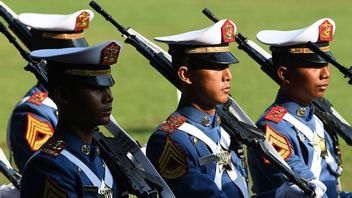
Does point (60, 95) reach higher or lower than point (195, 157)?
higher

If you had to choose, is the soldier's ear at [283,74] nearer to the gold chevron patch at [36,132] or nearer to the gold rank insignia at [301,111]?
the gold rank insignia at [301,111]

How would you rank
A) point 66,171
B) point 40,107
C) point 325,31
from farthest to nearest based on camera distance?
point 40,107, point 325,31, point 66,171

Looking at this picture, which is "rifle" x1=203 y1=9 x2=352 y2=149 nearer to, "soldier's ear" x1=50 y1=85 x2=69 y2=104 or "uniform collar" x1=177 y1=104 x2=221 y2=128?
"uniform collar" x1=177 y1=104 x2=221 y2=128

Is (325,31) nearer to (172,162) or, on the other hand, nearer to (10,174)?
(172,162)

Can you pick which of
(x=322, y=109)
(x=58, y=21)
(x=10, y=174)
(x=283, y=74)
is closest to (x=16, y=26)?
(x=58, y=21)

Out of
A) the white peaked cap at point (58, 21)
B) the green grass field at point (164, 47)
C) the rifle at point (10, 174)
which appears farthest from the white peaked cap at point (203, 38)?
the green grass field at point (164, 47)

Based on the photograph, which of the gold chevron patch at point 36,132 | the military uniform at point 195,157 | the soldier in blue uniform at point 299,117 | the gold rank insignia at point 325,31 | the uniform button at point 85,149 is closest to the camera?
the uniform button at point 85,149

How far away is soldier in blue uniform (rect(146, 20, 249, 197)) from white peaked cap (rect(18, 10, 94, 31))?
6.51ft

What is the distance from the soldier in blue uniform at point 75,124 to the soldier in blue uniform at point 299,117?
2307 millimetres

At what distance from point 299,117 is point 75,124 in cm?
290

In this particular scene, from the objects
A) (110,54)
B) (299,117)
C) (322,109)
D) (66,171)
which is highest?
(110,54)

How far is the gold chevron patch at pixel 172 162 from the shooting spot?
9773mm

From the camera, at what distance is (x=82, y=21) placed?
1209 centimetres

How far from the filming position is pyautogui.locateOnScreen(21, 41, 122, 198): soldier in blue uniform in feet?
28.4
